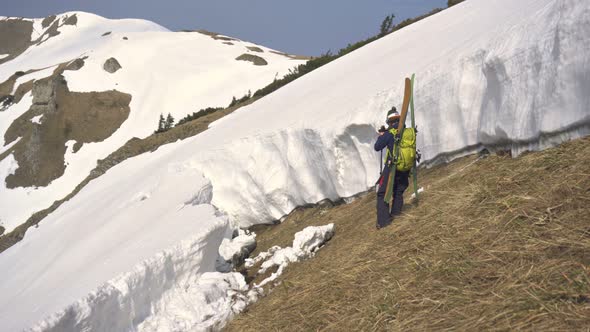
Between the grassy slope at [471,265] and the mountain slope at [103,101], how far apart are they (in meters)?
42.9

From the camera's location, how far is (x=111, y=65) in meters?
59.5

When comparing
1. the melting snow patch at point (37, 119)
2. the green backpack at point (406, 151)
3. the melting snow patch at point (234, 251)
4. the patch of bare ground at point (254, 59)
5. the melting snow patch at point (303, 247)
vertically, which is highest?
the melting snow patch at point (37, 119)

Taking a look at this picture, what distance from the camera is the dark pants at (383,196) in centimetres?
611

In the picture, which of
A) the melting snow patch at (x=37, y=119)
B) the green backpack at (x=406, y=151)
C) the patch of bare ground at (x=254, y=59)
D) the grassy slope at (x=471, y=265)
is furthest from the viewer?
the patch of bare ground at (x=254, y=59)

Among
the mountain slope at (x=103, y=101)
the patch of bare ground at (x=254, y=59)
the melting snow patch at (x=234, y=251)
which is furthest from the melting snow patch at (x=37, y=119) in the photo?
the melting snow patch at (x=234, y=251)

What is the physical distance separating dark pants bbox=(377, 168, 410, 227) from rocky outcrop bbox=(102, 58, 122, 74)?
59.8 metres

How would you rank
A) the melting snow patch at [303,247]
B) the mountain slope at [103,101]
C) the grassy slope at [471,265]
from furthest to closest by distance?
the mountain slope at [103,101] → the melting snow patch at [303,247] → the grassy slope at [471,265]

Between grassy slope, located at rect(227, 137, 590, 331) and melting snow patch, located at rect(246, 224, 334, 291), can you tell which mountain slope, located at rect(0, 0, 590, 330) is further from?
grassy slope, located at rect(227, 137, 590, 331)

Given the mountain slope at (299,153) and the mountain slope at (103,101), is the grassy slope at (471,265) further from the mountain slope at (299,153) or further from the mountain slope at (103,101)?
the mountain slope at (103,101)

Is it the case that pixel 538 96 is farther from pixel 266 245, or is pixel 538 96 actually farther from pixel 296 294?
pixel 266 245

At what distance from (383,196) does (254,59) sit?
53.9 meters

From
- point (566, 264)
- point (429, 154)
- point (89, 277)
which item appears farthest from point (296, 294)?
point (429, 154)

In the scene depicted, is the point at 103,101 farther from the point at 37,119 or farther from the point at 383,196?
the point at 383,196

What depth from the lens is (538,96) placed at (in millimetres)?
5395
